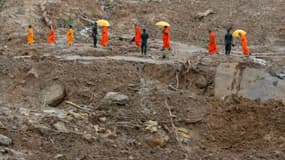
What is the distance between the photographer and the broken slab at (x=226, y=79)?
14383 millimetres

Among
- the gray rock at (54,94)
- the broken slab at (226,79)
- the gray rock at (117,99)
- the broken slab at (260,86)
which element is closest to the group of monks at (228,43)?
the broken slab at (226,79)

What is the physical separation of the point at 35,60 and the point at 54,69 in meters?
1.08

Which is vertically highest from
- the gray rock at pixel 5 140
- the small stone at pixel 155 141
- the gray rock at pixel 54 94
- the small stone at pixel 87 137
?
the gray rock at pixel 54 94

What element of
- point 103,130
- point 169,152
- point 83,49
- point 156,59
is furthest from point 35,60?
point 169,152

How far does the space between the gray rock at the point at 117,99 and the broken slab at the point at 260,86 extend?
2.75 meters

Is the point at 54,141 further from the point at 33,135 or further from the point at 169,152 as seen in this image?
the point at 169,152

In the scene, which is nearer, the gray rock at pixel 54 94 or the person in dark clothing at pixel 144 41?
the gray rock at pixel 54 94

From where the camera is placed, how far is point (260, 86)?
1420 centimetres

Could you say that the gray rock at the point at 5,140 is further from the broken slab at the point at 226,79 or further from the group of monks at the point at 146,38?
the group of monks at the point at 146,38

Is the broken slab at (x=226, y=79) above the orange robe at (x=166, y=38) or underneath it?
underneath

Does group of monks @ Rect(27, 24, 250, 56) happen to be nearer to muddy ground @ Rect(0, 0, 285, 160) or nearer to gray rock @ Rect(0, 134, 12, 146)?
muddy ground @ Rect(0, 0, 285, 160)

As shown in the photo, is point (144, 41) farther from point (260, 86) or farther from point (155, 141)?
point (155, 141)

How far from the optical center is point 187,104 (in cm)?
1371

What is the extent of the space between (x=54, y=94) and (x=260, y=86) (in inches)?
192
